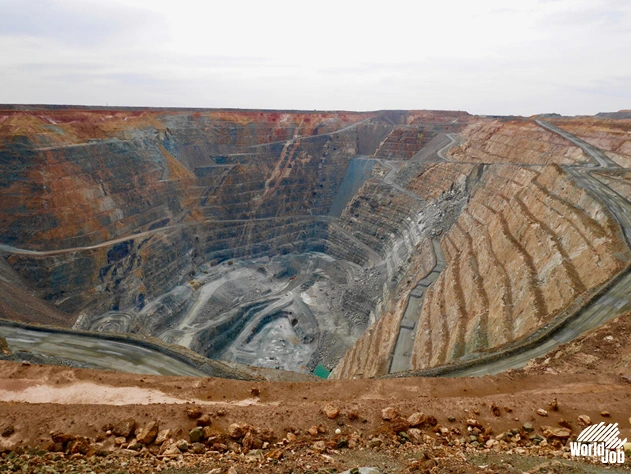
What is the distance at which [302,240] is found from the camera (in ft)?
224

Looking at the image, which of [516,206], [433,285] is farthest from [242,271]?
[516,206]

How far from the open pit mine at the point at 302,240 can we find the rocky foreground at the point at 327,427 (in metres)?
5.91

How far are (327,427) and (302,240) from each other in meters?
58.2

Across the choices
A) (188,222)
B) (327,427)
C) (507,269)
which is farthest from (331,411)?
(188,222)

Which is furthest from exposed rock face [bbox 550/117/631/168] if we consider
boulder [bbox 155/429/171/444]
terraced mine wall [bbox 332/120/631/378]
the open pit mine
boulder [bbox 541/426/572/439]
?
A: boulder [bbox 155/429/171/444]

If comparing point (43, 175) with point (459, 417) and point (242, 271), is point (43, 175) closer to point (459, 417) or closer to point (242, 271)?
point (242, 271)

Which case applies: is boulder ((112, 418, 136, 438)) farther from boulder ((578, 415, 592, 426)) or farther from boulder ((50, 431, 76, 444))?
boulder ((578, 415, 592, 426))

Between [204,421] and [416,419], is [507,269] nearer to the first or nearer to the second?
[416,419]

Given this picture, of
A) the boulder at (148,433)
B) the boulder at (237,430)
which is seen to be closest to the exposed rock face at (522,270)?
the boulder at (237,430)

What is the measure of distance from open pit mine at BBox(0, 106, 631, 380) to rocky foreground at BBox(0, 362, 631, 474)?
19.4ft

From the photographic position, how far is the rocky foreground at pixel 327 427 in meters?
8.26

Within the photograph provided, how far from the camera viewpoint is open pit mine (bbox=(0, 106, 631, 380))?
75.8 ft

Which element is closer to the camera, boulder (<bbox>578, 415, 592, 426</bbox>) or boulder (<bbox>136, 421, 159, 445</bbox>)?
boulder (<bbox>136, 421, 159, 445</bbox>)

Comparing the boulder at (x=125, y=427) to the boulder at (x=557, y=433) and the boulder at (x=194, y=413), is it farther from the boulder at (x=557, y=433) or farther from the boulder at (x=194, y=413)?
the boulder at (x=557, y=433)
